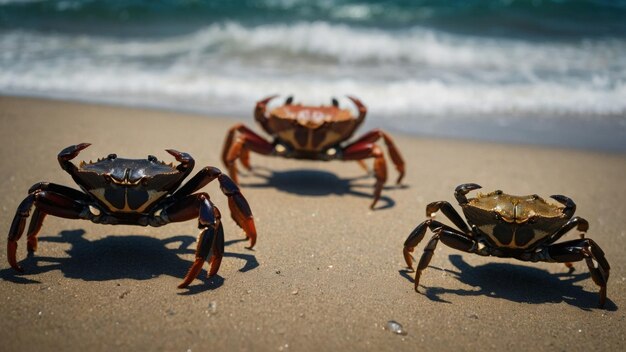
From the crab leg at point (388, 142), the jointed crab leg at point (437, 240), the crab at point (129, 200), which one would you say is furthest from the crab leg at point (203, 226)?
the crab leg at point (388, 142)

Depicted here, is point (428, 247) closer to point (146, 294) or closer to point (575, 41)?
point (146, 294)

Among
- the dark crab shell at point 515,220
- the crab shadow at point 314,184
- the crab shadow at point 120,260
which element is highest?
the dark crab shell at point 515,220

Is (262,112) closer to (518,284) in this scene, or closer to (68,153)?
(68,153)

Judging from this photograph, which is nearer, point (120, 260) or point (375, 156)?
point (120, 260)

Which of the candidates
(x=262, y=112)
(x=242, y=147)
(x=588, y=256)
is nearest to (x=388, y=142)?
(x=262, y=112)

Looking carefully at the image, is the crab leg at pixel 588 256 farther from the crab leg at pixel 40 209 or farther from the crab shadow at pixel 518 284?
the crab leg at pixel 40 209

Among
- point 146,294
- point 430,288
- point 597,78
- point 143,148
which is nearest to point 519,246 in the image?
point 430,288
